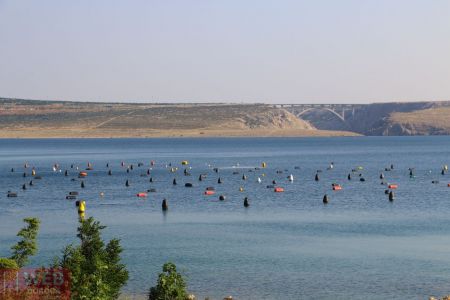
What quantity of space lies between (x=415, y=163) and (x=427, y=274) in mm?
146101

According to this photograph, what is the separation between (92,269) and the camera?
3962 cm

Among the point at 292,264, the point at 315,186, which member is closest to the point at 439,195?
the point at 315,186

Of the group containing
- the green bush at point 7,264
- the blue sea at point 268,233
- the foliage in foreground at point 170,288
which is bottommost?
the blue sea at point 268,233

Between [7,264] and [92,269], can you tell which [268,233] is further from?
[7,264]

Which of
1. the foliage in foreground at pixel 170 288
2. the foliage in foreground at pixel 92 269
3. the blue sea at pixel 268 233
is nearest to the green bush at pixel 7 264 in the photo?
the foliage in foreground at pixel 92 269

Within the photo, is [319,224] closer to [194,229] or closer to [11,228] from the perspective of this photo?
[194,229]

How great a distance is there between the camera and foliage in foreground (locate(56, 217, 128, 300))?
116 feet

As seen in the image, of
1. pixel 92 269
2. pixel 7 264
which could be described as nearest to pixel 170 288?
pixel 92 269

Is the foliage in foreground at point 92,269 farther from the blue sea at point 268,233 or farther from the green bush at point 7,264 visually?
the blue sea at point 268,233

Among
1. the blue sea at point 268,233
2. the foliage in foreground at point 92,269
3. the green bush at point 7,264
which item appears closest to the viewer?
the foliage in foreground at point 92,269

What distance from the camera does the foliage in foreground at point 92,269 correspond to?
116 feet

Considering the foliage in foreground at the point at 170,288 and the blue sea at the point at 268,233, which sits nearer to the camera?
the foliage in foreground at the point at 170,288

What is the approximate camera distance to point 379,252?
6419cm

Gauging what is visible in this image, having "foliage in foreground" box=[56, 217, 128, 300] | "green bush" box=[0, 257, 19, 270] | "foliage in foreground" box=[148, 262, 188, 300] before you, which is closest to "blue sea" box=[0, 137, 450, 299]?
"foliage in foreground" box=[56, 217, 128, 300]
